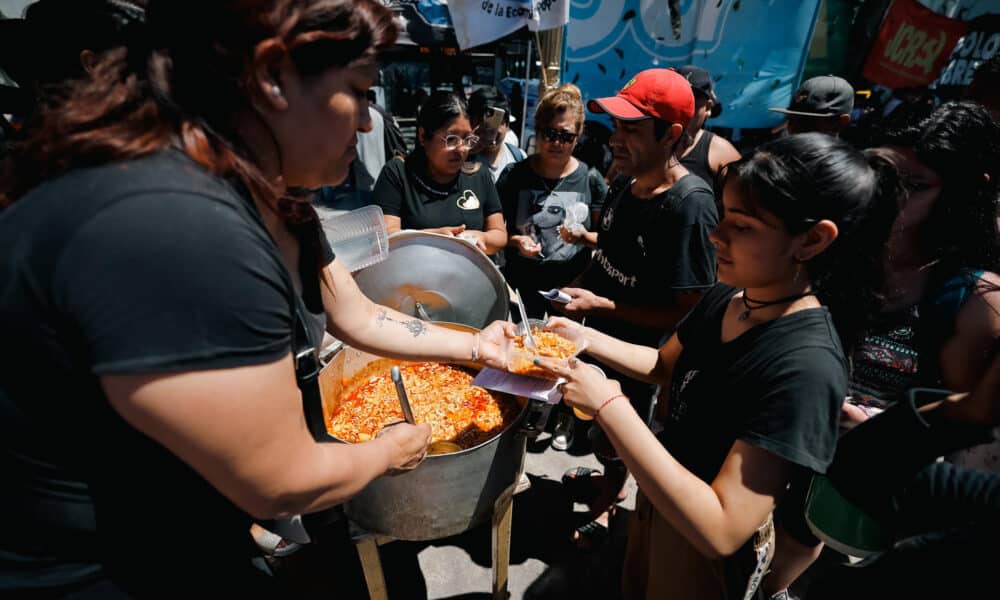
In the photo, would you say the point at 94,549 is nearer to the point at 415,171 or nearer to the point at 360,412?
the point at 360,412

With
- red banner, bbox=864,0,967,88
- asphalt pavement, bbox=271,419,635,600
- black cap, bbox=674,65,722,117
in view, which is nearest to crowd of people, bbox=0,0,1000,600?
asphalt pavement, bbox=271,419,635,600

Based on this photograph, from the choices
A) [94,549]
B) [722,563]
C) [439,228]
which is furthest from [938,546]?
[439,228]

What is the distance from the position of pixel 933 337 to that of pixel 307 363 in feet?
7.52

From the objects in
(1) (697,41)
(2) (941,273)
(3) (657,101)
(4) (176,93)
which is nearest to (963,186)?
(2) (941,273)

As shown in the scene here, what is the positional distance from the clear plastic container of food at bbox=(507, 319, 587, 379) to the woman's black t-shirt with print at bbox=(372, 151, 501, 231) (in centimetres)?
175

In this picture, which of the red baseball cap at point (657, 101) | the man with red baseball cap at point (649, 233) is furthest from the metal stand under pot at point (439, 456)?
the red baseball cap at point (657, 101)

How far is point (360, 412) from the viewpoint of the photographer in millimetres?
2113

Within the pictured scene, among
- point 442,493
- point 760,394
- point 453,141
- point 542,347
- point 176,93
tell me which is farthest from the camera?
point 453,141

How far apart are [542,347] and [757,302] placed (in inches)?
31.3

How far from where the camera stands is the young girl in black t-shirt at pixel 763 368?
126cm

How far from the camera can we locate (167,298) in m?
0.73

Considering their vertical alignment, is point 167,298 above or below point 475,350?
above

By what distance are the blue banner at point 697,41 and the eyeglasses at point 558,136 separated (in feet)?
11.3

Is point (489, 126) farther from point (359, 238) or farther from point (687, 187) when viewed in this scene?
point (359, 238)
